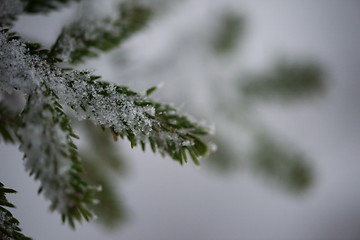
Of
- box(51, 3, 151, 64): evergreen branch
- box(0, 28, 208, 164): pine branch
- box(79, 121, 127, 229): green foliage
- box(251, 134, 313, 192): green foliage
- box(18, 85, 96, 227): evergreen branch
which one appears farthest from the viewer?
box(251, 134, 313, 192): green foliage

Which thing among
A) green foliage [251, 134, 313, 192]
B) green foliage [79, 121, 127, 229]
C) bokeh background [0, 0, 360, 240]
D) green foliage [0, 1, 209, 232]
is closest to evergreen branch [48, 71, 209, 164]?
green foliage [0, 1, 209, 232]

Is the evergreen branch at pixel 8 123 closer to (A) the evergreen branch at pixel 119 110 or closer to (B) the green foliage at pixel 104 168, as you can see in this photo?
(A) the evergreen branch at pixel 119 110

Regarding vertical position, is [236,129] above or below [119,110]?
above

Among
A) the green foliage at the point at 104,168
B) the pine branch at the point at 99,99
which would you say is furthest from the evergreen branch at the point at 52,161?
the green foliage at the point at 104,168

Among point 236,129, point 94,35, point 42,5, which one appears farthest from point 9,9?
point 236,129

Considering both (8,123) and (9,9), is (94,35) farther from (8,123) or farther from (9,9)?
(8,123)

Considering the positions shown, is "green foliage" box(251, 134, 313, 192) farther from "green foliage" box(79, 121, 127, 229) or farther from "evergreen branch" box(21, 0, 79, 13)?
"evergreen branch" box(21, 0, 79, 13)

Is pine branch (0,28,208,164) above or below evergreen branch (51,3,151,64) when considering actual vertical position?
below
